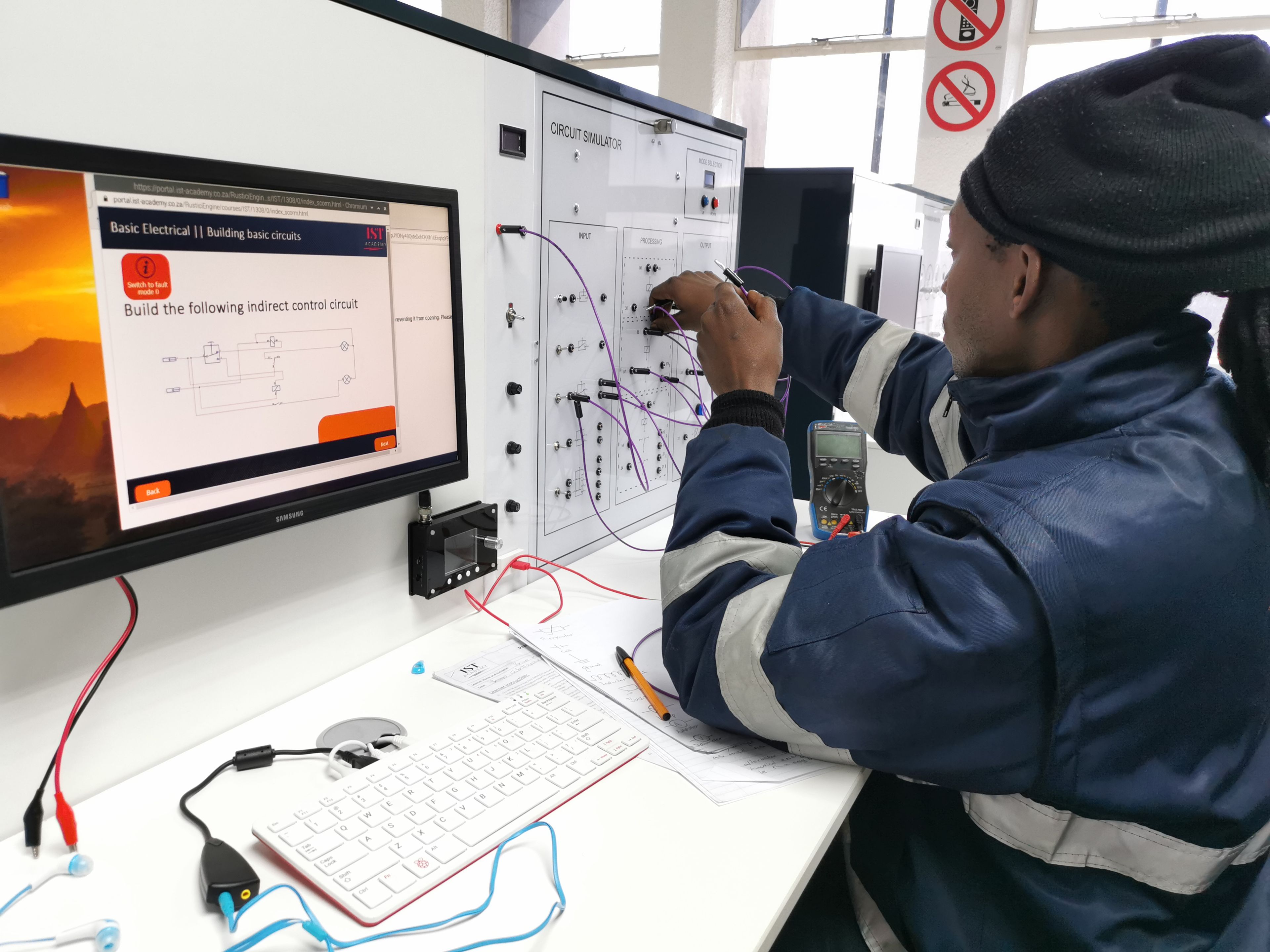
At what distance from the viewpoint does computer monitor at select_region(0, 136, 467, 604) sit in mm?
592

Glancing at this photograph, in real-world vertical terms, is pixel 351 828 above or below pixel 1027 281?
below

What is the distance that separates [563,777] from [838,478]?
93cm

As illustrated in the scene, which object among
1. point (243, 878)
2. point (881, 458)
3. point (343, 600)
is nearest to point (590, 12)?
point (881, 458)

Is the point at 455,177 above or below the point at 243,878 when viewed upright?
above

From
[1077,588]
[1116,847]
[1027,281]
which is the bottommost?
[1116,847]

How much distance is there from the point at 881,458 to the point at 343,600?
2.30m

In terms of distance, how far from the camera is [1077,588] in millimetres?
623

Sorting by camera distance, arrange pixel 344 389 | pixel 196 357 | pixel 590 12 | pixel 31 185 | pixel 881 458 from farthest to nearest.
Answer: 1. pixel 590 12
2. pixel 881 458
3. pixel 344 389
4. pixel 196 357
5. pixel 31 185

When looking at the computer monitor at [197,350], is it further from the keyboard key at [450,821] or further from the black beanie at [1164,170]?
the black beanie at [1164,170]

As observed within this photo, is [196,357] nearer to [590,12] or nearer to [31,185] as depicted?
[31,185]

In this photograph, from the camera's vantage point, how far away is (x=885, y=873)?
845mm

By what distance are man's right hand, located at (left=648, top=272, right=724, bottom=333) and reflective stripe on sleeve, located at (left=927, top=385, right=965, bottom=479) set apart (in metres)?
0.41

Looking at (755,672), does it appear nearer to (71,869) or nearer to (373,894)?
(373,894)

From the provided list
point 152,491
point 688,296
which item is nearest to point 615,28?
point 688,296
